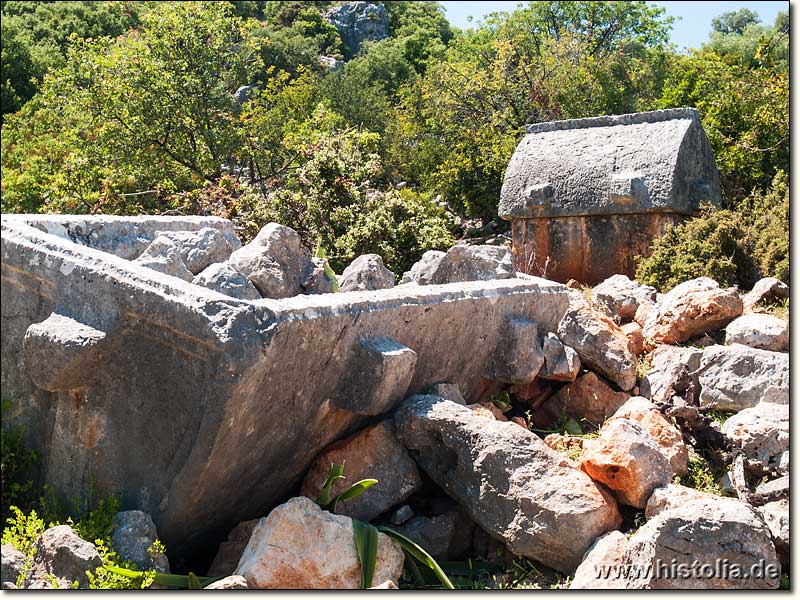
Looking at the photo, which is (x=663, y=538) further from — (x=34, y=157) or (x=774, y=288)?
(x=34, y=157)

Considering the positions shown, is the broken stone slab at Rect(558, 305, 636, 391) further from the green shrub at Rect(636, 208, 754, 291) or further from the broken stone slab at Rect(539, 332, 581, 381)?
the green shrub at Rect(636, 208, 754, 291)

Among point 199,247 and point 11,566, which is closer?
point 11,566

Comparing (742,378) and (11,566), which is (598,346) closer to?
(742,378)

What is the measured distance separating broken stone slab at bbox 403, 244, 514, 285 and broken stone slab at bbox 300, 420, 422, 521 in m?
1.57

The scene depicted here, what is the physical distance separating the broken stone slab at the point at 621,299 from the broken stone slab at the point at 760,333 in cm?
107

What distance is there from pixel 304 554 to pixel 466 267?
8.61 ft

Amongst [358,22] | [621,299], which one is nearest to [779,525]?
[621,299]

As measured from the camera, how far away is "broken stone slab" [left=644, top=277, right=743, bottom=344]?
614 cm

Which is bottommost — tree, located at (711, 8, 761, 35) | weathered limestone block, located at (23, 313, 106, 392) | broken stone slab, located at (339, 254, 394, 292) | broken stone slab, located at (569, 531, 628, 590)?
broken stone slab, located at (569, 531, 628, 590)

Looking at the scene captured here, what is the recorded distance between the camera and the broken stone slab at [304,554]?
3.48 m

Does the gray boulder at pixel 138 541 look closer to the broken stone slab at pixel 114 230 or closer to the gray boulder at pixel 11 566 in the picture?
the gray boulder at pixel 11 566

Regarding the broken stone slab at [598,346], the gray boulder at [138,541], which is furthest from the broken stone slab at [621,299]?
the gray boulder at [138,541]

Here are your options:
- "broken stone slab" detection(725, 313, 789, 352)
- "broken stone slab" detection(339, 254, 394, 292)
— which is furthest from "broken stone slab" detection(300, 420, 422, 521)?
"broken stone slab" detection(725, 313, 789, 352)

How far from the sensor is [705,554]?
133 inches
